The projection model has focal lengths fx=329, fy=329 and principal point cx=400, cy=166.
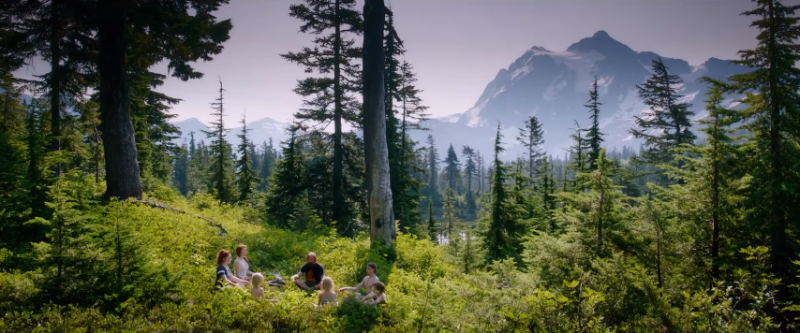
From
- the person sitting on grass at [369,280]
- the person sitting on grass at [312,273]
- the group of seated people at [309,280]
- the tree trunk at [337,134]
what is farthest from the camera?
the tree trunk at [337,134]

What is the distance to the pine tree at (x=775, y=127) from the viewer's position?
6.93 metres

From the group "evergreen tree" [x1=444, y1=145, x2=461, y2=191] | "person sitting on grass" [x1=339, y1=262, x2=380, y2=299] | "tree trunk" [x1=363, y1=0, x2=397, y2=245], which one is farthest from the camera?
"evergreen tree" [x1=444, y1=145, x2=461, y2=191]

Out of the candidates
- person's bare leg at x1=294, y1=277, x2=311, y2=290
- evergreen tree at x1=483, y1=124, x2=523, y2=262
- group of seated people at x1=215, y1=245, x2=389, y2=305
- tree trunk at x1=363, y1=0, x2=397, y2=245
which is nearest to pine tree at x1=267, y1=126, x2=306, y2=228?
tree trunk at x1=363, y1=0, x2=397, y2=245

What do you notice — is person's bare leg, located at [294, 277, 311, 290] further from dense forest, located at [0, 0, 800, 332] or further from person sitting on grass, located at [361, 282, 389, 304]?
person sitting on grass, located at [361, 282, 389, 304]

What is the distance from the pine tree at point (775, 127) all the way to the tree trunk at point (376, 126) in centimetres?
845

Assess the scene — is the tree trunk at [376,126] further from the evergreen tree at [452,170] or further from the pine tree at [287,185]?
the evergreen tree at [452,170]

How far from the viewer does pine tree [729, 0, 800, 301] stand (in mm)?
6926

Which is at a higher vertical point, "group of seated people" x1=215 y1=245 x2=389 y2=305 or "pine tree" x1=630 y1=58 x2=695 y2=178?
"pine tree" x1=630 y1=58 x2=695 y2=178

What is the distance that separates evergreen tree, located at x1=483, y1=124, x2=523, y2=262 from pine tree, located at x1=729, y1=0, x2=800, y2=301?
9.44 metres

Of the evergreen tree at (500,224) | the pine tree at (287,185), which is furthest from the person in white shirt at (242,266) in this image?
the evergreen tree at (500,224)

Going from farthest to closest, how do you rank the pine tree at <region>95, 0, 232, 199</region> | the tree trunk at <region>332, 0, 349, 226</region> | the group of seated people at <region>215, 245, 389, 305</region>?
the tree trunk at <region>332, 0, 349, 226</region>, the pine tree at <region>95, 0, 232, 199</region>, the group of seated people at <region>215, 245, 389, 305</region>

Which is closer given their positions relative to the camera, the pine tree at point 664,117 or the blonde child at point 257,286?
the blonde child at point 257,286

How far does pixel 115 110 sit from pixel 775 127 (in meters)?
16.5

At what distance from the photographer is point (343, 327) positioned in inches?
193
